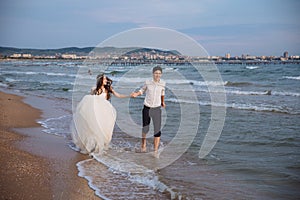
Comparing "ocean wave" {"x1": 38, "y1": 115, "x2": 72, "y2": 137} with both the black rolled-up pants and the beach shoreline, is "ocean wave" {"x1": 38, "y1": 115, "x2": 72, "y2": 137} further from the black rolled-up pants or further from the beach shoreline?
the black rolled-up pants

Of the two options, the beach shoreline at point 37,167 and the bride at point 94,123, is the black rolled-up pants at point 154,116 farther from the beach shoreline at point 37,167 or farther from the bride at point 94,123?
the beach shoreline at point 37,167

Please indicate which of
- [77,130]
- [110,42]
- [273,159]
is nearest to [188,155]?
[273,159]

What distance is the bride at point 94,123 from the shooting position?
23.4ft

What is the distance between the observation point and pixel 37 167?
596cm

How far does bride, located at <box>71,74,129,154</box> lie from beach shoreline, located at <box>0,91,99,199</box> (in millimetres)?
326

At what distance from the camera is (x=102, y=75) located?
7371mm

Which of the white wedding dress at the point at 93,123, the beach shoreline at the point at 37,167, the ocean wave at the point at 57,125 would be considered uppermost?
the white wedding dress at the point at 93,123

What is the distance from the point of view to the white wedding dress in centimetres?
714

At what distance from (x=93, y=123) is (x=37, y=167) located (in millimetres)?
1551

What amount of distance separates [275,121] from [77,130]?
7362mm

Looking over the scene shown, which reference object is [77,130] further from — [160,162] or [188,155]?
[188,155]

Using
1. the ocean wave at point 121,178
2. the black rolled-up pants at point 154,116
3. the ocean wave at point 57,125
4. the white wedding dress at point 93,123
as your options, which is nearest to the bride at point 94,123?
the white wedding dress at point 93,123

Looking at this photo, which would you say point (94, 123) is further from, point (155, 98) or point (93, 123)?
point (155, 98)

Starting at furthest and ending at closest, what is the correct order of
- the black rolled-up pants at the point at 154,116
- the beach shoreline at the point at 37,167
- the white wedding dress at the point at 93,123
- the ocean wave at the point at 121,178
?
the black rolled-up pants at the point at 154,116, the white wedding dress at the point at 93,123, the ocean wave at the point at 121,178, the beach shoreline at the point at 37,167
